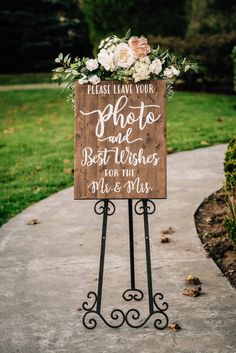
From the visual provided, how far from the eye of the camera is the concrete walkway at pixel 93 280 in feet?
12.6

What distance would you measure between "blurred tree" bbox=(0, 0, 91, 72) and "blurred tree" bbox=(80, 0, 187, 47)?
7890 mm

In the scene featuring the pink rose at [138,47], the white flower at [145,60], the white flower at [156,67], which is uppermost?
the pink rose at [138,47]

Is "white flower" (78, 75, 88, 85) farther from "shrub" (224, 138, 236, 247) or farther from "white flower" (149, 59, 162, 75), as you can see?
"shrub" (224, 138, 236, 247)

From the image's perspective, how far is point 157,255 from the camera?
5367 mm

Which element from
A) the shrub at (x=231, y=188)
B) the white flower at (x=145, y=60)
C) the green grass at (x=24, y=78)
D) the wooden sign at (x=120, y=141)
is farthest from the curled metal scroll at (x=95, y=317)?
the green grass at (x=24, y=78)

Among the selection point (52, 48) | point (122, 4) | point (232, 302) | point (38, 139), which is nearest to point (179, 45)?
point (122, 4)

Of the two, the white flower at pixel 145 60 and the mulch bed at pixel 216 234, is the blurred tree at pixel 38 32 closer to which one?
the mulch bed at pixel 216 234

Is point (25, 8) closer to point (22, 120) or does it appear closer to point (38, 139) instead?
point (22, 120)

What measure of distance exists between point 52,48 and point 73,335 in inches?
945

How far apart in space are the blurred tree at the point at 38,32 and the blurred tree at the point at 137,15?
789 cm

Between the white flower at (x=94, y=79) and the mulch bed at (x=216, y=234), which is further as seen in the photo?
the mulch bed at (x=216, y=234)

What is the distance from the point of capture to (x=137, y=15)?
18.0 meters

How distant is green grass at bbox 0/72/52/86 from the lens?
75.2ft

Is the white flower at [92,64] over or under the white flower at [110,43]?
under
